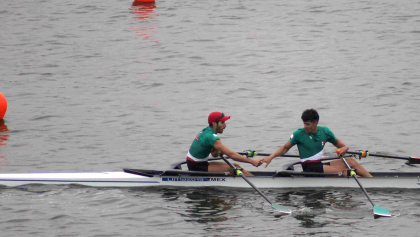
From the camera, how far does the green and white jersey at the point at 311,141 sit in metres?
12.2

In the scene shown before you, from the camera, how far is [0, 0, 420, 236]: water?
458 inches

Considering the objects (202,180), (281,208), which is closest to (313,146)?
(281,208)

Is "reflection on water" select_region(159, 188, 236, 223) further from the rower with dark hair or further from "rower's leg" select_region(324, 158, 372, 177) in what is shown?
"rower's leg" select_region(324, 158, 372, 177)

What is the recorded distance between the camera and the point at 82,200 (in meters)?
12.5

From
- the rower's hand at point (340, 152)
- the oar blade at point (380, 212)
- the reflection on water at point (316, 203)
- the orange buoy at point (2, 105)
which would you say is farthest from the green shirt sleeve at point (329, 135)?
the orange buoy at point (2, 105)

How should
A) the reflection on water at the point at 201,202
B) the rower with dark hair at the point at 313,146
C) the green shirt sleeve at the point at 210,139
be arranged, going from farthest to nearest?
the green shirt sleeve at the point at 210,139 < the rower with dark hair at the point at 313,146 < the reflection on water at the point at 201,202

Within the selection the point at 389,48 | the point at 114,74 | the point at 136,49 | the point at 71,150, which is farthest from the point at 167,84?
the point at 389,48

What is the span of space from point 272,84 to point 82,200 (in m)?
12.4

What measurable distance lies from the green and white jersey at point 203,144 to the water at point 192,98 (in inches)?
27.5

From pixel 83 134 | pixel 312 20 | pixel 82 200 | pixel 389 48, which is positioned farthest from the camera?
pixel 312 20

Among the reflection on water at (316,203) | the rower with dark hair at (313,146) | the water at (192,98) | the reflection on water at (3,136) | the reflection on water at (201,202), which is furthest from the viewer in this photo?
the reflection on water at (3,136)

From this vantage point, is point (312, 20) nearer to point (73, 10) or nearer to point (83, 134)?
point (73, 10)

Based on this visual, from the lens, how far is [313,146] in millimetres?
12211

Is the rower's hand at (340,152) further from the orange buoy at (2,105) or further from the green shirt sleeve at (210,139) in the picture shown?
the orange buoy at (2,105)
